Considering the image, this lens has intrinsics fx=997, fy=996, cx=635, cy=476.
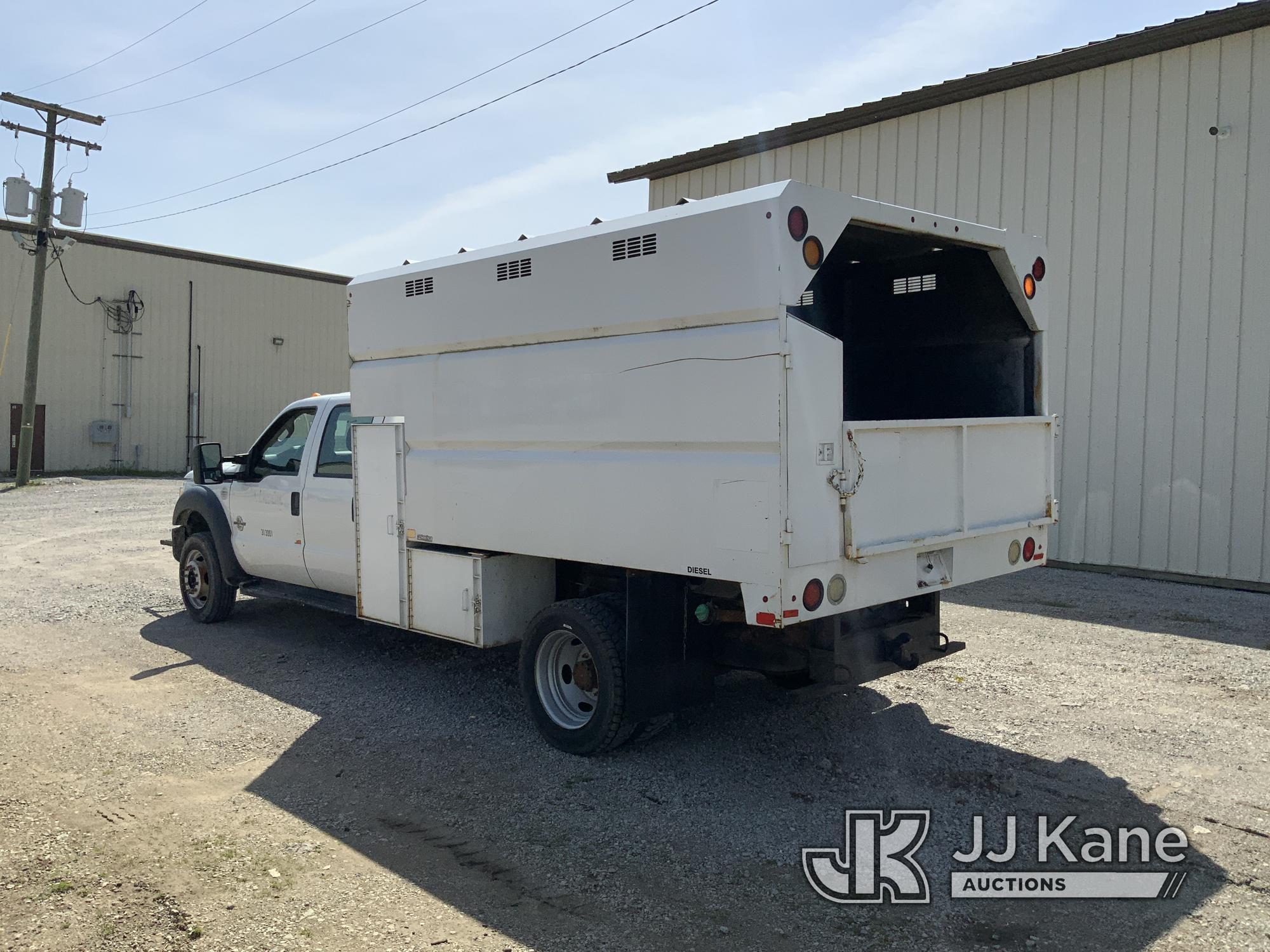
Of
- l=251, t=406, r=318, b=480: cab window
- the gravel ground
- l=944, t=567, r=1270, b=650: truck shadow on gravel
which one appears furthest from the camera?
l=944, t=567, r=1270, b=650: truck shadow on gravel

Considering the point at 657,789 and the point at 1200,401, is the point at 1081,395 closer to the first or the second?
the point at 1200,401

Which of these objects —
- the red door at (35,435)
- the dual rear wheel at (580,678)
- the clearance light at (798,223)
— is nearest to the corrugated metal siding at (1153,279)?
the dual rear wheel at (580,678)

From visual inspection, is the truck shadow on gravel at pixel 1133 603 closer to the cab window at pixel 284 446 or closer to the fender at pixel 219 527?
the cab window at pixel 284 446

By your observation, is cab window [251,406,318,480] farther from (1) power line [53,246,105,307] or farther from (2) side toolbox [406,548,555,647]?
(1) power line [53,246,105,307]

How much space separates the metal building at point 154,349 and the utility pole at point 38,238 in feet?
9.89

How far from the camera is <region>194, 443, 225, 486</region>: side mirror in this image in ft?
27.7

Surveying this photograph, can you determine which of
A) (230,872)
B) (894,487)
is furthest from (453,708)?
(894,487)

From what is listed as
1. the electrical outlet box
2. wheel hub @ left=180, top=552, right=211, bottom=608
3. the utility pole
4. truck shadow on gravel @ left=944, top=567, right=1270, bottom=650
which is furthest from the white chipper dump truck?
the electrical outlet box

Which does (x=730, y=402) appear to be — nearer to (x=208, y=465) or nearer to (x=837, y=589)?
(x=837, y=589)

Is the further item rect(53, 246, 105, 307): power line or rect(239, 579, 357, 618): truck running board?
rect(53, 246, 105, 307): power line

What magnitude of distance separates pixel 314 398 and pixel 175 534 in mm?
2290

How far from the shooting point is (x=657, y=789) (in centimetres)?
484

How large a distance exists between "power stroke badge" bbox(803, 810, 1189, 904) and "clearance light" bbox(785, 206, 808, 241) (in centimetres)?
262

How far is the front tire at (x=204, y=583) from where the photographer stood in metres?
8.52
